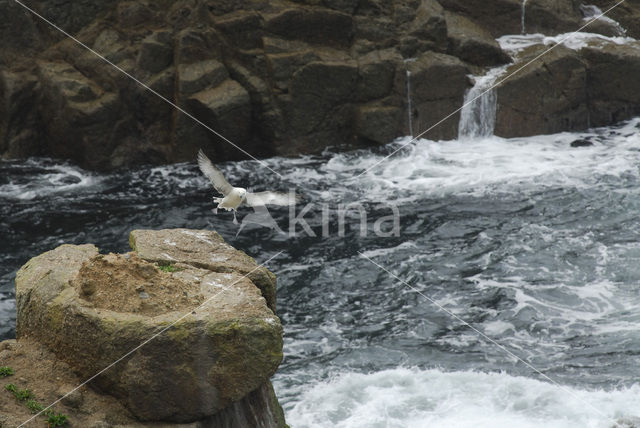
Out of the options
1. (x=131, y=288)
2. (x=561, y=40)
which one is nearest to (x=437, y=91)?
(x=561, y=40)

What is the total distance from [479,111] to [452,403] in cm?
1052

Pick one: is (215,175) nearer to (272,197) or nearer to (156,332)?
(272,197)

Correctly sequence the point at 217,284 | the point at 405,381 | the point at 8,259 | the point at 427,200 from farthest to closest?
the point at 427,200, the point at 8,259, the point at 405,381, the point at 217,284

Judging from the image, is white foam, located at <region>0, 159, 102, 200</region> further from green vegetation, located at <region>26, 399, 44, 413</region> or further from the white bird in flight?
green vegetation, located at <region>26, 399, 44, 413</region>

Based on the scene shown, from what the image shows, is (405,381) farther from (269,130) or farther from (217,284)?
(269,130)

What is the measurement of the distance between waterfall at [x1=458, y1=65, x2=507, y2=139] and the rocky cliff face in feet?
0.71

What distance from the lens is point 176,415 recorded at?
20.2ft

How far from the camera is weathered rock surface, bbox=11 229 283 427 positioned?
19.9 ft

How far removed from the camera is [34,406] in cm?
596

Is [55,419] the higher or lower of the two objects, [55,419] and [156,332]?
the lower

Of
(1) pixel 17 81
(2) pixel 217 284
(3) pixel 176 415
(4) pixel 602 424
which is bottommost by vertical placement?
(4) pixel 602 424

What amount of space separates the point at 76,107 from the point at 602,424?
11.8 metres

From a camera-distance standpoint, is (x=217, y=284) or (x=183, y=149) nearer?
(x=217, y=284)

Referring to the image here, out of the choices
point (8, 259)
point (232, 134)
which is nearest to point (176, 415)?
point (8, 259)
